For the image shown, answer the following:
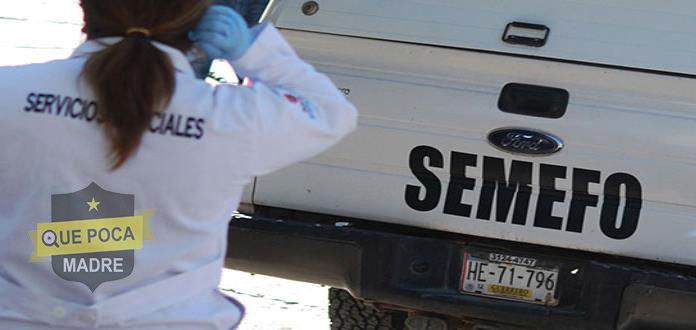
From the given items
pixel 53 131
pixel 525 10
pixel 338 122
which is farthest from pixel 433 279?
pixel 53 131

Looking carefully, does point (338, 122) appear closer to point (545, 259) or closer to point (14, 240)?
point (14, 240)

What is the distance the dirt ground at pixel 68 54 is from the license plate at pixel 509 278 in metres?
1.14

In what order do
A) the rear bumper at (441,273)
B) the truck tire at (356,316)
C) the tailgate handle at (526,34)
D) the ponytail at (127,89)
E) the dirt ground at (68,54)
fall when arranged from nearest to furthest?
the ponytail at (127,89), the rear bumper at (441,273), the tailgate handle at (526,34), the truck tire at (356,316), the dirt ground at (68,54)

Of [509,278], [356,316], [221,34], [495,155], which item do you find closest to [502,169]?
[495,155]

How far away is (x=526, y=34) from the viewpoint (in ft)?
13.0

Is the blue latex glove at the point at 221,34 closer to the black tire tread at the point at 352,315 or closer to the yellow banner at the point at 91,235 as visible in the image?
the yellow banner at the point at 91,235

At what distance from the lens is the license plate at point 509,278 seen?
12.9ft

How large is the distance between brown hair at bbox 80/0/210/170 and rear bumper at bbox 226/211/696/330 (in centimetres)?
210

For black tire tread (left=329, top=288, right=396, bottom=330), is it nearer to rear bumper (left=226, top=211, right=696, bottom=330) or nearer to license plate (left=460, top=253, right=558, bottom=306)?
rear bumper (left=226, top=211, right=696, bottom=330)

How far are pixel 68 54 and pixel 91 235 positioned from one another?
3729mm

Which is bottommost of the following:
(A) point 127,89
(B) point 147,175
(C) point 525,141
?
(B) point 147,175

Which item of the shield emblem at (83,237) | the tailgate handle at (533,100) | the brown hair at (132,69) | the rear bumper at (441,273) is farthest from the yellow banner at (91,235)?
the tailgate handle at (533,100)

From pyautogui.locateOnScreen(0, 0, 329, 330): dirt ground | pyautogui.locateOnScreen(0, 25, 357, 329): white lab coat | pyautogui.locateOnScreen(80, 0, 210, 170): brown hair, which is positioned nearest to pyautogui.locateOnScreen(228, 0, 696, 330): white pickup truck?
pyautogui.locateOnScreen(0, 0, 329, 330): dirt ground

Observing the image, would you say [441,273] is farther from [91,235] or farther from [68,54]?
[68,54]
